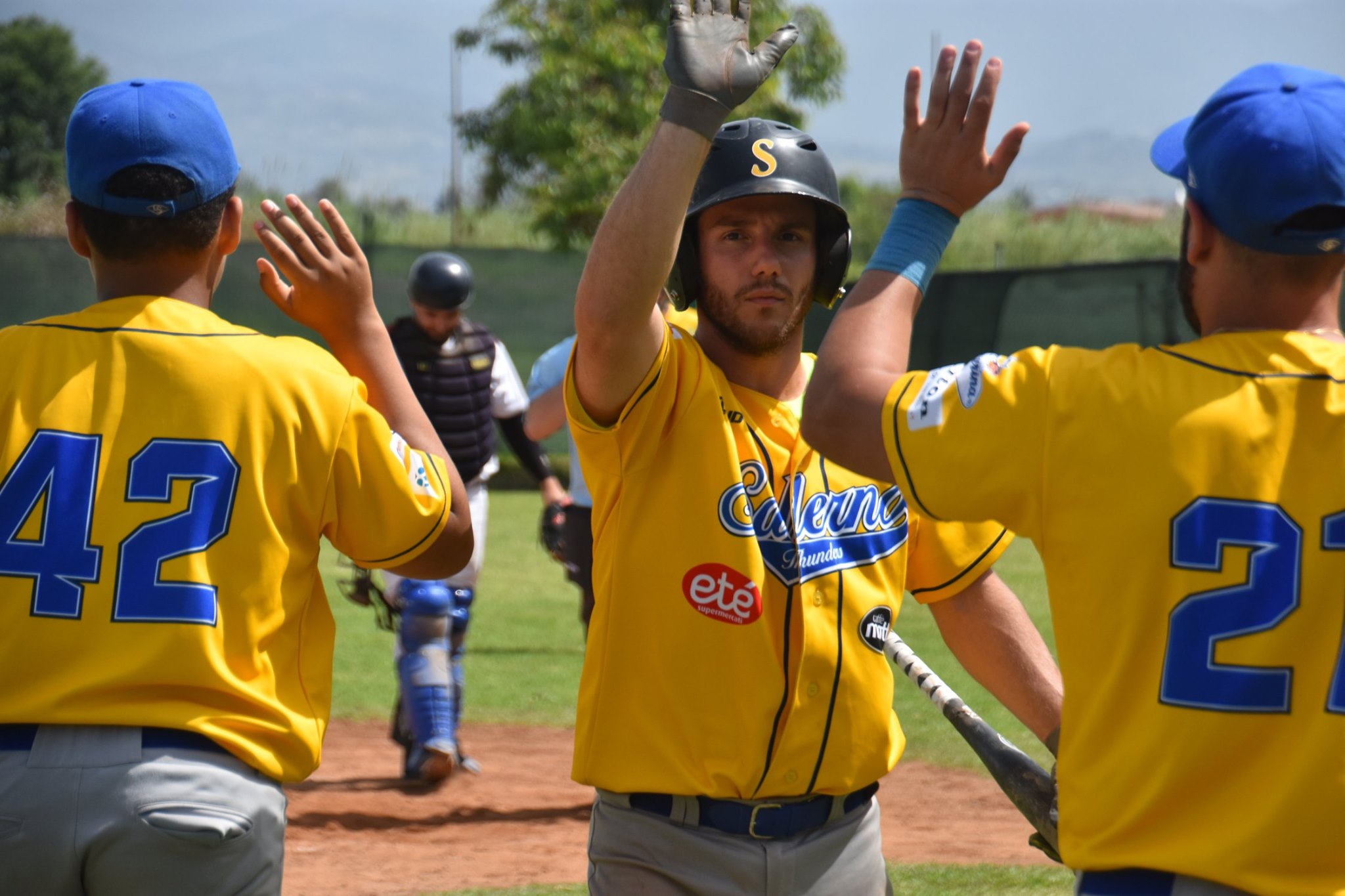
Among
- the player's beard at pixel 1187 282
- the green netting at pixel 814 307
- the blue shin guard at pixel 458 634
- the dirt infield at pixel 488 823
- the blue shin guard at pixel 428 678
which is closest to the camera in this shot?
the player's beard at pixel 1187 282

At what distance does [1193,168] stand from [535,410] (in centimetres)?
511

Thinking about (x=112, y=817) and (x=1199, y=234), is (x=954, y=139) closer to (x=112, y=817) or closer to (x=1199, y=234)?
(x=1199, y=234)

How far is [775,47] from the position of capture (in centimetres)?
252

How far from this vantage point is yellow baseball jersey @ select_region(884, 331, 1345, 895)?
1924mm

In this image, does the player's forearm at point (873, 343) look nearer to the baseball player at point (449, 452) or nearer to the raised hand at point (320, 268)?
the raised hand at point (320, 268)

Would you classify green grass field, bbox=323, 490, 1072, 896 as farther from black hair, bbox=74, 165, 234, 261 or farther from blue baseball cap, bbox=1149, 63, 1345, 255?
blue baseball cap, bbox=1149, 63, 1345, 255

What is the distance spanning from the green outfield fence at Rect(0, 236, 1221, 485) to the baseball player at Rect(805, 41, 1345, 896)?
47.3ft

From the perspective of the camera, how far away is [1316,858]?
1.91m

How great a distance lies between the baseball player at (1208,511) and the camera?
1.93 meters

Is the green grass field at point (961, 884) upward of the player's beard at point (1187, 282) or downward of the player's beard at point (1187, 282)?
Answer: downward

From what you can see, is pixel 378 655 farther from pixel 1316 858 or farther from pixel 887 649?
pixel 1316 858

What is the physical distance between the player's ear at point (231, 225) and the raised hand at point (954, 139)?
49.0 inches

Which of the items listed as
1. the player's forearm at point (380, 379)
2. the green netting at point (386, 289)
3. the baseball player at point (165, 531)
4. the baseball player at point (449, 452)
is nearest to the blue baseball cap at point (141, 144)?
the baseball player at point (165, 531)

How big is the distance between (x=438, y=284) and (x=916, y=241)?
5365mm
